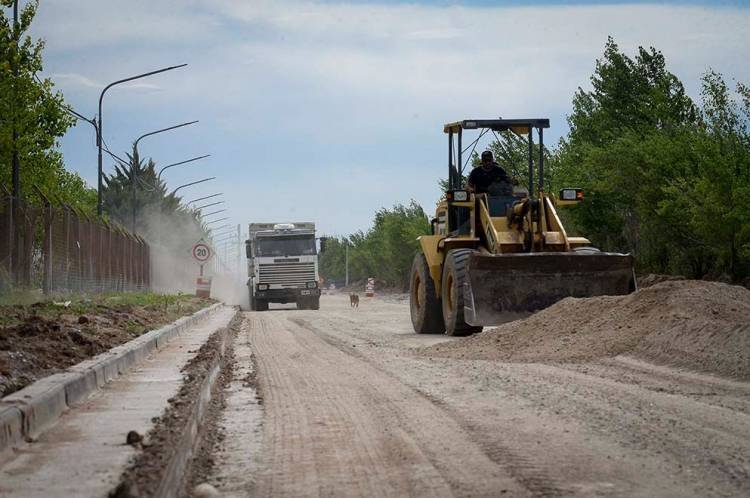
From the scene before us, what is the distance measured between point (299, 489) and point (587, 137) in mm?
43339

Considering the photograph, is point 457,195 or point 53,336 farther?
point 457,195

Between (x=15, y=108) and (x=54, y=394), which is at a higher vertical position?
(x=15, y=108)

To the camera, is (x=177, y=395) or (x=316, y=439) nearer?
(x=316, y=439)

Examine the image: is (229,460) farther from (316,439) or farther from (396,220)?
(396,220)

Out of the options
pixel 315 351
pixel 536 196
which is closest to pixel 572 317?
pixel 315 351

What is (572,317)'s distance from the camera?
1405 cm

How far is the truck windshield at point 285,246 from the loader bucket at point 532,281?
Result: 25.9 metres

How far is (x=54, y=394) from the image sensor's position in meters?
7.25

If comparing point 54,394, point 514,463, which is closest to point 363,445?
point 514,463

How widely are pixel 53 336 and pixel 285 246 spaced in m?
30.3

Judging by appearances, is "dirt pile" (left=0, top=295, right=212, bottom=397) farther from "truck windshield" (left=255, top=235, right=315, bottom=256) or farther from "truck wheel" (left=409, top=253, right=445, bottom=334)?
"truck windshield" (left=255, top=235, right=315, bottom=256)

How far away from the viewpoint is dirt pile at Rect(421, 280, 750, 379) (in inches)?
423

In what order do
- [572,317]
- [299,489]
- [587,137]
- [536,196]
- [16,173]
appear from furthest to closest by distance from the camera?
[587,137]
[16,173]
[536,196]
[572,317]
[299,489]

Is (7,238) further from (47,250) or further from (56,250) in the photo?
(56,250)
